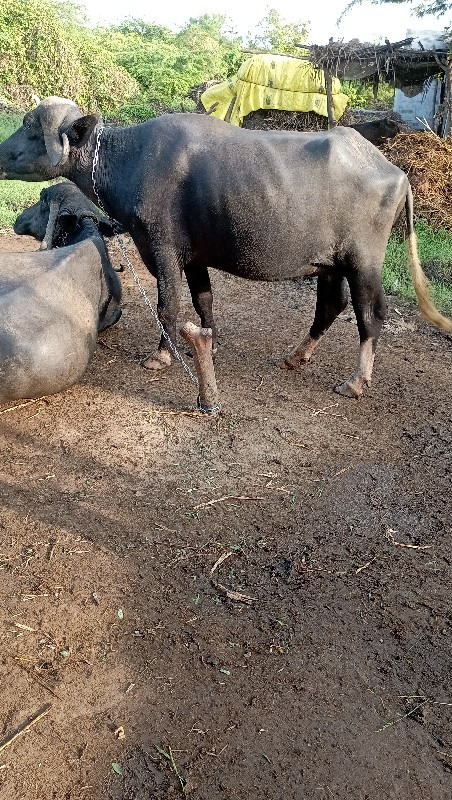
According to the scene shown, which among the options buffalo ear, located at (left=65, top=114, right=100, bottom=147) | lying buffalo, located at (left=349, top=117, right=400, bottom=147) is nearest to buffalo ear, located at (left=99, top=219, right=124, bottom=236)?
buffalo ear, located at (left=65, top=114, right=100, bottom=147)

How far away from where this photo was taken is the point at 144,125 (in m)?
5.07

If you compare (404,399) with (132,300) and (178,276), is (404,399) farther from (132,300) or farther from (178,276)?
(132,300)

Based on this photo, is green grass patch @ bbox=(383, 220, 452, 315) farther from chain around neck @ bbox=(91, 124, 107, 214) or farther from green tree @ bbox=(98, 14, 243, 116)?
green tree @ bbox=(98, 14, 243, 116)

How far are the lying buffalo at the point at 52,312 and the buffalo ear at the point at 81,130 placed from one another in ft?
2.33

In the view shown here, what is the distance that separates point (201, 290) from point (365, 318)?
134 centimetres

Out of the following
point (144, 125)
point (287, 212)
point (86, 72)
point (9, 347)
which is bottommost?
point (86, 72)

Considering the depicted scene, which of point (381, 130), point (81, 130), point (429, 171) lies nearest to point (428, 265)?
point (429, 171)

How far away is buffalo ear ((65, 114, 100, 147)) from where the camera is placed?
16.8 ft

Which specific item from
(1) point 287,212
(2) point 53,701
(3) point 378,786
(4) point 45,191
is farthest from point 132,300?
(3) point 378,786

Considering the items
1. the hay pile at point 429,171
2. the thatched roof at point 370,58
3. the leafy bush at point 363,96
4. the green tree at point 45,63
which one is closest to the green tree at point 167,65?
the green tree at point 45,63

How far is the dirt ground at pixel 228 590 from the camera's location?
2451mm

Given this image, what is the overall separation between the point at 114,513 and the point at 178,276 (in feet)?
6.55

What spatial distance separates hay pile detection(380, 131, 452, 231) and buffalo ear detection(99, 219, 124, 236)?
5033 millimetres

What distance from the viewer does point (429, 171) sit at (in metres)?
9.55
